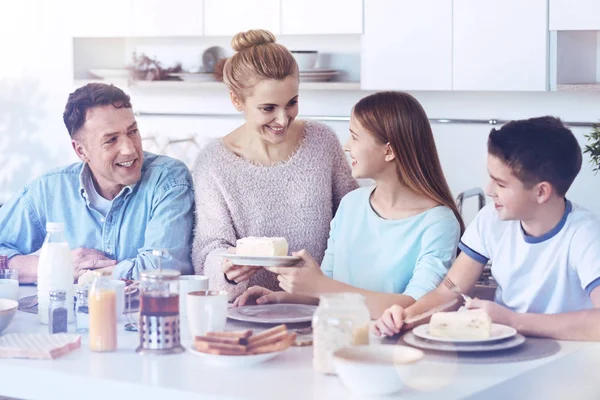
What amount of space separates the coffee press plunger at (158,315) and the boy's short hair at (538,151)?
0.83 m

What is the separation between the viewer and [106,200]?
3227mm

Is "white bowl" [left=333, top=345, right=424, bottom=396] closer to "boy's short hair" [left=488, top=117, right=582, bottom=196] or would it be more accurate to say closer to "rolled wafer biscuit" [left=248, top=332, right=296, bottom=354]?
"rolled wafer biscuit" [left=248, top=332, right=296, bottom=354]

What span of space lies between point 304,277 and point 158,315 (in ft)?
1.89

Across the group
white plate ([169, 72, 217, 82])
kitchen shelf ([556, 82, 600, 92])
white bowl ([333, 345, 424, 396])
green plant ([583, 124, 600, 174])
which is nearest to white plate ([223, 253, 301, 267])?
white bowl ([333, 345, 424, 396])

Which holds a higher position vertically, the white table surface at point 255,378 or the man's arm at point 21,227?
the man's arm at point 21,227

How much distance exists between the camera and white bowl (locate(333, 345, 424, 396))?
173 centimetres

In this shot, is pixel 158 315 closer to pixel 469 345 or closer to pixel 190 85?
pixel 469 345

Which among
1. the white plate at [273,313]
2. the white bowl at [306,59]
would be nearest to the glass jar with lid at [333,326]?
the white plate at [273,313]

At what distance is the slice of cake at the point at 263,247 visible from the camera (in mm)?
2596

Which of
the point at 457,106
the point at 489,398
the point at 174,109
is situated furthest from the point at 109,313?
the point at 174,109

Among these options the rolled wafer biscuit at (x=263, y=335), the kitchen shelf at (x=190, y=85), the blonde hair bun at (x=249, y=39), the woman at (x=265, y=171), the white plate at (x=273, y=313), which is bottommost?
the white plate at (x=273, y=313)

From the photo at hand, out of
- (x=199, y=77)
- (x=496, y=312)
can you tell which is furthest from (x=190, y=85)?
(x=496, y=312)

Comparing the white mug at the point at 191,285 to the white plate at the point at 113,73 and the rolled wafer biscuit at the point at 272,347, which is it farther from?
the white plate at the point at 113,73


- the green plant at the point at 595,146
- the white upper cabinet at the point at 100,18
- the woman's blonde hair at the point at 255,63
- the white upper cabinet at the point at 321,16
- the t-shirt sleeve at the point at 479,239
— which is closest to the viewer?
the t-shirt sleeve at the point at 479,239
